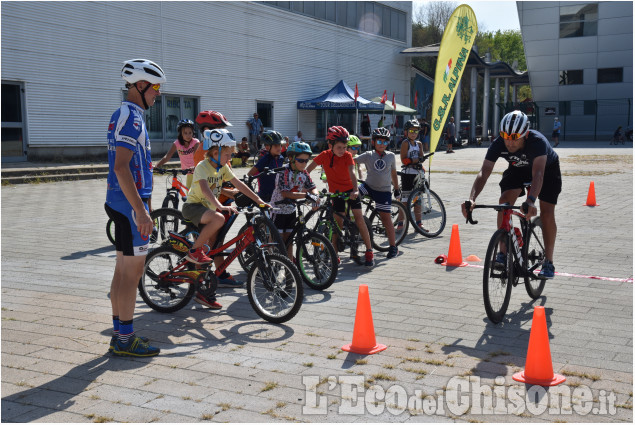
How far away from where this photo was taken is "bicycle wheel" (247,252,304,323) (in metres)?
6.00

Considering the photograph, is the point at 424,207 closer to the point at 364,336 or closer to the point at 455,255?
the point at 455,255

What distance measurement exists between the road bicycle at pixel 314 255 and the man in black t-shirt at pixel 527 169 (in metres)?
1.67

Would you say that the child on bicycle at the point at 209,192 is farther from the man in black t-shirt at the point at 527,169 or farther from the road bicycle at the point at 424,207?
the road bicycle at the point at 424,207

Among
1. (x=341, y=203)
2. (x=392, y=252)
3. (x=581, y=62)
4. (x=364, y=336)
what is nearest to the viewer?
(x=364, y=336)

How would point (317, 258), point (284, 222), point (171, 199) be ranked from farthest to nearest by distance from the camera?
point (171, 199), point (284, 222), point (317, 258)

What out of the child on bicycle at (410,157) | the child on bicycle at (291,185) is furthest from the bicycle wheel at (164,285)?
the child on bicycle at (410,157)

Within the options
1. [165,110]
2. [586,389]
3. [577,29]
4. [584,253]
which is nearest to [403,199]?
[584,253]

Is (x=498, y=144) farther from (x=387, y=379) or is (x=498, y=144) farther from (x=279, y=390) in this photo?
(x=279, y=390)

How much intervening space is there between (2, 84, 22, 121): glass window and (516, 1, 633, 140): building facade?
39429mm

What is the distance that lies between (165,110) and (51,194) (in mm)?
12901

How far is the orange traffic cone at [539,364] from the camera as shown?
456 cm

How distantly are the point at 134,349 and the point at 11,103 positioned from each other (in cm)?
2131

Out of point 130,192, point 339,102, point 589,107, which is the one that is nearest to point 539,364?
point 130,192

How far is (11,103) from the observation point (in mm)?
23750
